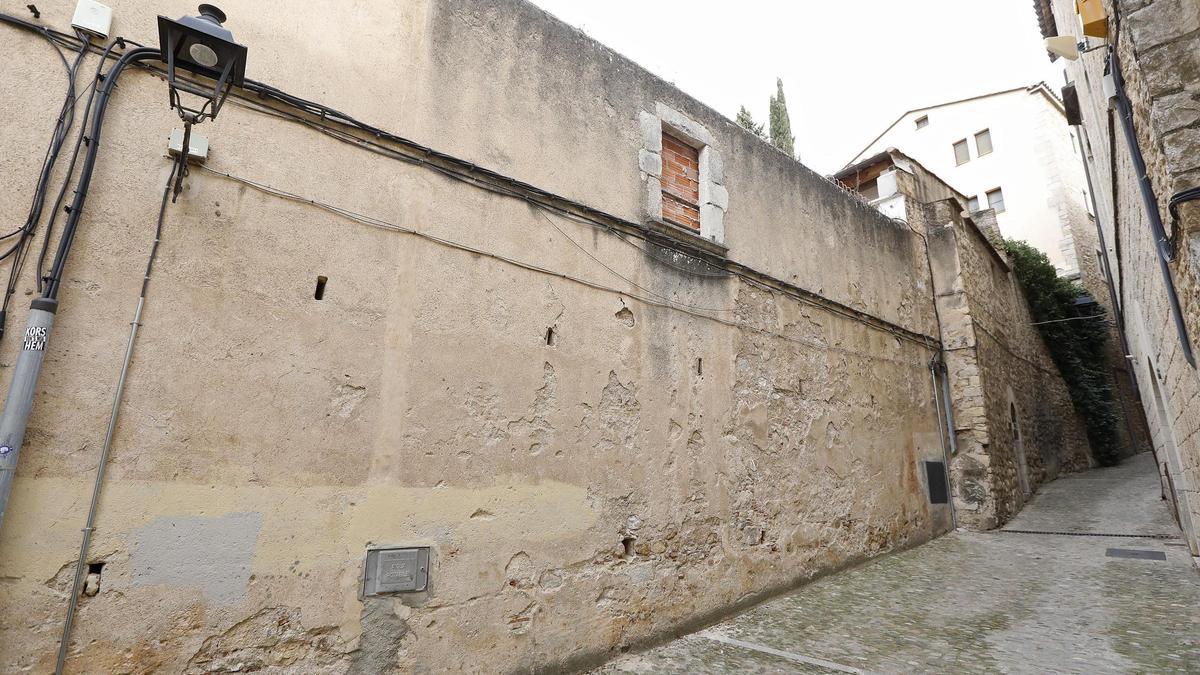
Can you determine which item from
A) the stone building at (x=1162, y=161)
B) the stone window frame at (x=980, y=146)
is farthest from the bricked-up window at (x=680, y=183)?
the stone window frame at (x=980, y=146)

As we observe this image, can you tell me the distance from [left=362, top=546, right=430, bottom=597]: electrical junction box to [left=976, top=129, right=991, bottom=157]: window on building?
2218 cm

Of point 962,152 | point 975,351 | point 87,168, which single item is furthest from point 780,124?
point 87,168

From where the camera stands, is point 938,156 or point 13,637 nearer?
point 13,637

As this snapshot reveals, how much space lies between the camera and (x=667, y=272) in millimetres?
4938

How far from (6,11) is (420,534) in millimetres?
3137

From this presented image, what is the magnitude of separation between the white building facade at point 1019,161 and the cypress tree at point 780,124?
1979 mm

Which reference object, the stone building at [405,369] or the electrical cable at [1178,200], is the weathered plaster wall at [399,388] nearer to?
the stone building at [405,369]

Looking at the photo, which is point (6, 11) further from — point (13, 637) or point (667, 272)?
point (667, 272)

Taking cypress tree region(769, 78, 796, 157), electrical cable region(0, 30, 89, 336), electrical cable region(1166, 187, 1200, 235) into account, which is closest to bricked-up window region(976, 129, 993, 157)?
cypress tree region(769, 78, 796, 157)

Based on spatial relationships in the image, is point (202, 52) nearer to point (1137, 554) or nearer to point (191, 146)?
point (191, 146)

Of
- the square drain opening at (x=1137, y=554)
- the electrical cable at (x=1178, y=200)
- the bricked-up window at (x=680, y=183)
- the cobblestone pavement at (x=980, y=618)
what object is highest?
the bricked-up window at (x=680, y=183)

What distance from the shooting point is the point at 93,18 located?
9.29 ft

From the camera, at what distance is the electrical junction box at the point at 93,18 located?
2.78 m

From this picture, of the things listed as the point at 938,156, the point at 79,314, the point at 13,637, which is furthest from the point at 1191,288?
the point at 938,156
